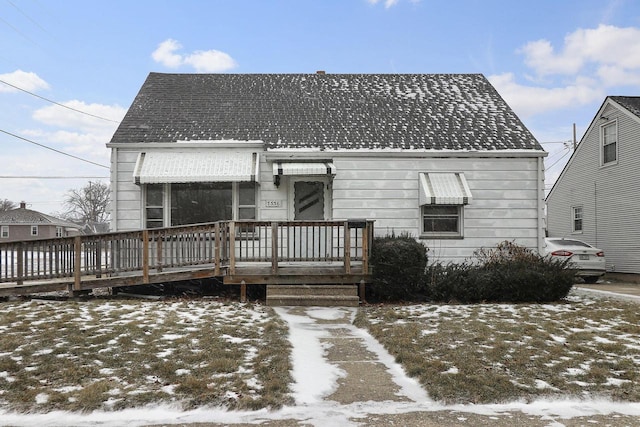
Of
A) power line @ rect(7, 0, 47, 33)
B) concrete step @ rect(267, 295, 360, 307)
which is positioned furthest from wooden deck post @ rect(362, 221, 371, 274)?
power line @ rect(7, 0, 47, 33)

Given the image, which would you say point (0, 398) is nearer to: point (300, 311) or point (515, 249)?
point (300, 311)

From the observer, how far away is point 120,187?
11.3m

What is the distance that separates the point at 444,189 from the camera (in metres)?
11.3

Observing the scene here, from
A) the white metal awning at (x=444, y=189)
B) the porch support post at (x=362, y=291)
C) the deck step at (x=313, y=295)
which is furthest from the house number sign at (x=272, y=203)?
the white metal awning at (x=444, y=189)

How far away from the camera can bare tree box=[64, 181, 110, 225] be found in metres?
68.8

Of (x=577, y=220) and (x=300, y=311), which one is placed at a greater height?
(x=577, y=220)

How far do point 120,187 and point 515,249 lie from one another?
938cm

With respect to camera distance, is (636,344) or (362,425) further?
(636,344)

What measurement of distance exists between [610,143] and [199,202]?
51.2ft

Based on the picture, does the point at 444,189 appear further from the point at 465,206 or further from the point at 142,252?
the point at 142,252

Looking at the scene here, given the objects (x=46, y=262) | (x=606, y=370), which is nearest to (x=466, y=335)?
(x=606, y=370)

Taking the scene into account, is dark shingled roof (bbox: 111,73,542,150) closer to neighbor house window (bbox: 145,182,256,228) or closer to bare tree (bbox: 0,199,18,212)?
neighbor house window (bbox: 145,182,256,228)

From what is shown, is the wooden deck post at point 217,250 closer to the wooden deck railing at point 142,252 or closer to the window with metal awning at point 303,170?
the wooden deck railing at point 142,252

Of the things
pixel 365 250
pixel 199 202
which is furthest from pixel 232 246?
pixel 365 250
